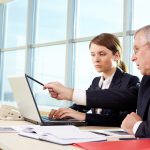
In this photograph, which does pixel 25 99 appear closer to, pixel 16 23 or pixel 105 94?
pixel 105 94

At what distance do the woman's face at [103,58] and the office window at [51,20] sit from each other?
2703mm

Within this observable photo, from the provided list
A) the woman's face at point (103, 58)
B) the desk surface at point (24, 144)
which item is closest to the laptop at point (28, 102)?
the desk surface at point (24, 144)

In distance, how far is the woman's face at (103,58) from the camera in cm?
216

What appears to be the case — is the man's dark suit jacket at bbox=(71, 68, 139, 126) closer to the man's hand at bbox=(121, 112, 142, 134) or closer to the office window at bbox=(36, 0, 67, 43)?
the man's hand at bbox=(121, 112, 142, 134)

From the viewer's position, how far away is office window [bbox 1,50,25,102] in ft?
19.3

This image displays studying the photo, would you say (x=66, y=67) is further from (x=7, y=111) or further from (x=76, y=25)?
(x=7, y=111)

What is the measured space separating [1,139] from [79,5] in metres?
3.67

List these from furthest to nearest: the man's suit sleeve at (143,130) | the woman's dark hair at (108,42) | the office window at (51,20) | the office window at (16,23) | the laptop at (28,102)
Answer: the office window at (16,23)
the office window at (51,20)
the woman's dark hair at (108,42)
the laptop at (28,102)
the man's suit sleeve at (143,130)

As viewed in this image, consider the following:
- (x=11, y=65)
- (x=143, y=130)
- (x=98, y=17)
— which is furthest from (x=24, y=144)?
(x=11, y=65)

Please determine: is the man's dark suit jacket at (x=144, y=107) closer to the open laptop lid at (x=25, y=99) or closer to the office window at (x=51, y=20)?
the open laptop lid at (x=25, y=99)

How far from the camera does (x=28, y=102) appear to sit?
5.89 ft

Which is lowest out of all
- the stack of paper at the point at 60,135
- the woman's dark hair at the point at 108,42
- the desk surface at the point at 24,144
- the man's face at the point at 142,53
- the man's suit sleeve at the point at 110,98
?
the desk surface at the point at 24,144

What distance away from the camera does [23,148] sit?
3.61ft

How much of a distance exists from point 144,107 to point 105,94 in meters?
0.27
